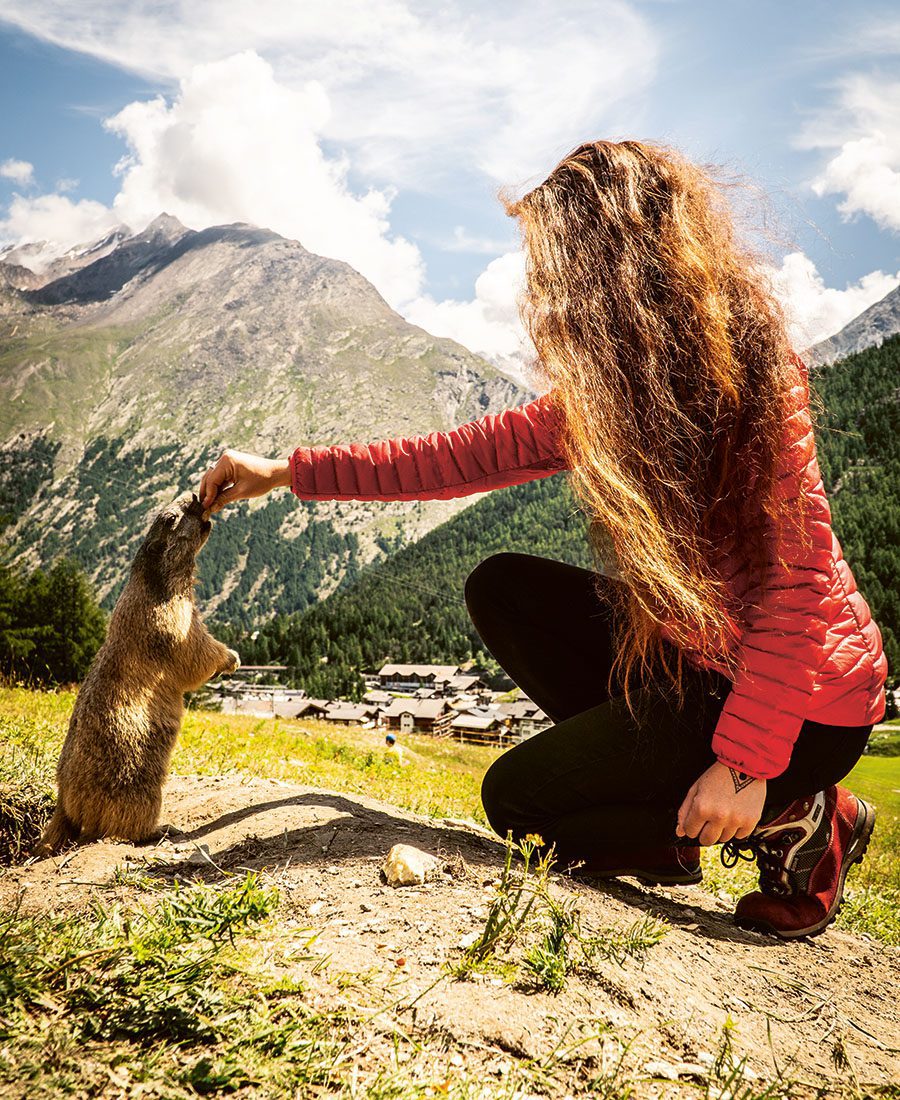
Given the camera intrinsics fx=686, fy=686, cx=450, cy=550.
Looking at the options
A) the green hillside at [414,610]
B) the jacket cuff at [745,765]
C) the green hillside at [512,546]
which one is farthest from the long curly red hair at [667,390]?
the green hillside at [512,546]

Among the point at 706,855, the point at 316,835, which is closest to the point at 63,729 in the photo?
the point at 316,835

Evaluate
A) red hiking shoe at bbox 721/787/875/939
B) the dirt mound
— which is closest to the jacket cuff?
the dirt mound

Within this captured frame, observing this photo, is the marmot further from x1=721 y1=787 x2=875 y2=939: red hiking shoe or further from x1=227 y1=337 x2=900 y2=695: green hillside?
x1=227 y1=337 x2=900 y2=695: green hillside

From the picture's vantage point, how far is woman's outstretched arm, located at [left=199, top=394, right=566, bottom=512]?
3.54m

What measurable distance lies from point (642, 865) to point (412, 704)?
78.0 m

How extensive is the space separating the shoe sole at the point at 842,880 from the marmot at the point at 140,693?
324 centimetres

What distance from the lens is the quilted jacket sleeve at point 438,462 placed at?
11.6 ft

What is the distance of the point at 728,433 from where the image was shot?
8.78ft

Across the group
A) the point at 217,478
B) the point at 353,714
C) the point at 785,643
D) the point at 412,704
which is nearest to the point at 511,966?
the point at 785,643

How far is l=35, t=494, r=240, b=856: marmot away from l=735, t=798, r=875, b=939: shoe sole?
324 cm

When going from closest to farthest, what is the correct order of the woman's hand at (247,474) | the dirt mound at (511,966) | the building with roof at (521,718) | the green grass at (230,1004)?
the green grass at (230,1004), the dirt mound at (511,966), the woman's hand at (247,474), the building with roof at (521,718)

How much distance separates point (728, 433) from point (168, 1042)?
103 inches

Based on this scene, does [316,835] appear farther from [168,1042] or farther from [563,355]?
[563,355]

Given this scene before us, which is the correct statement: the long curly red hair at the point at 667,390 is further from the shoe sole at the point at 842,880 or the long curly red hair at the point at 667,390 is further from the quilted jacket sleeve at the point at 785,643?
the shoe sole at the point at 842,880
